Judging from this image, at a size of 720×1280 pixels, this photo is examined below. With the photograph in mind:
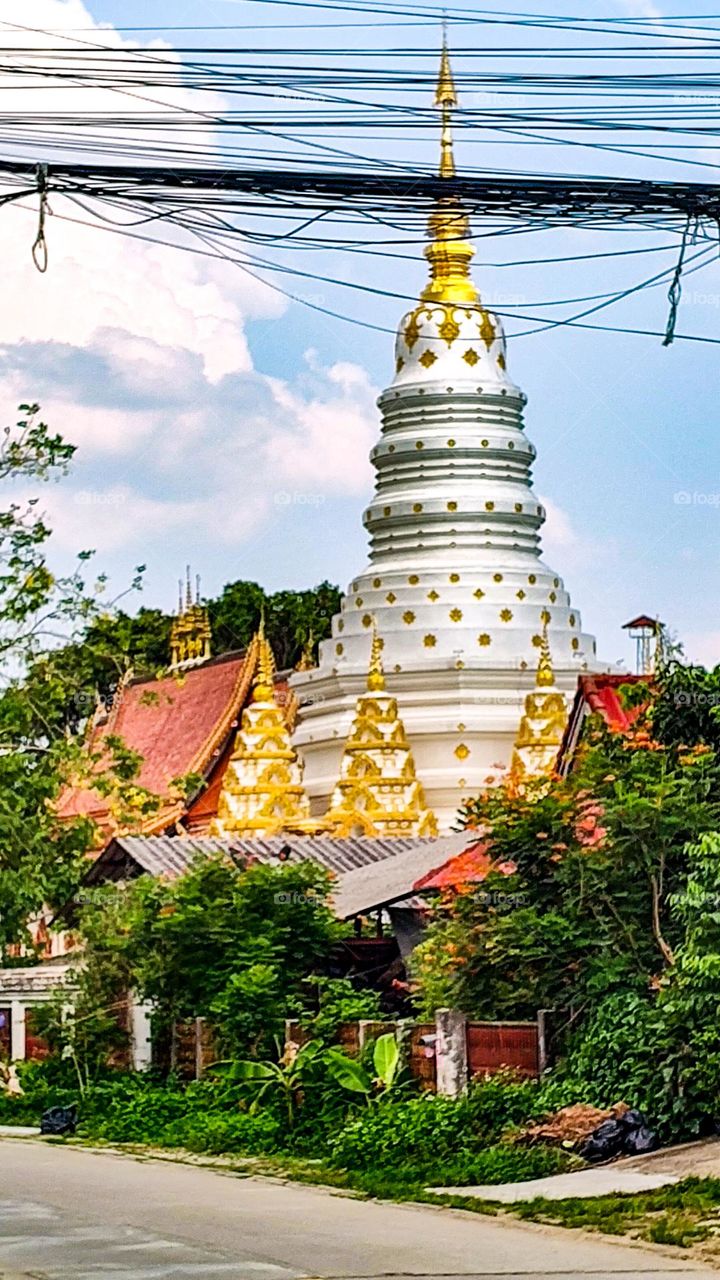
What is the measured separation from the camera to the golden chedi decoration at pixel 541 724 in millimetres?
48062

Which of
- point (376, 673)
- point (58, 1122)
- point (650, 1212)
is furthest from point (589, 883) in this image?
point (376, 673)

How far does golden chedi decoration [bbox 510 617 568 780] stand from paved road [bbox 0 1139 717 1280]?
1193 inches

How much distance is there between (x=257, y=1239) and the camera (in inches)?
547

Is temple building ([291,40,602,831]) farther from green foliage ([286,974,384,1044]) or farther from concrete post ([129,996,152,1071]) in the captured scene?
green foliage ([286,974,384,1044])

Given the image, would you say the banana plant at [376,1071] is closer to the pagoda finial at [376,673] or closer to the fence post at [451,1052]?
the fence post at [451,1052]

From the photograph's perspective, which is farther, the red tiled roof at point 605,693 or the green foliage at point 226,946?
the red tiled roof at point 605,693

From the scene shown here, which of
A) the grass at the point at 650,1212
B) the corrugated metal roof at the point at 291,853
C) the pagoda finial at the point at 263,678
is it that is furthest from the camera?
the pagoda finial at the point at 263,678

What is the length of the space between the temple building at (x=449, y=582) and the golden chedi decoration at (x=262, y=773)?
65 cm

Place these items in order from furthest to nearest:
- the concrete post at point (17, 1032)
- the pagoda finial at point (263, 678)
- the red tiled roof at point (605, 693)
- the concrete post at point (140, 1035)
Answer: the pagoda finial at point (263, 678) < the concrete post at point (17, 1032) < the red tiled roof at point (605, 693) < the concrete post at point (140, 1035)

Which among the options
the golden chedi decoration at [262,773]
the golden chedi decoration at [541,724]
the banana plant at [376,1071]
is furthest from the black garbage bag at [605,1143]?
the golden chedi decoration at [262,773]

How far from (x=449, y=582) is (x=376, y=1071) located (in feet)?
104

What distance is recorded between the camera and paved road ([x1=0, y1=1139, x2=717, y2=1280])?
12.2 meters

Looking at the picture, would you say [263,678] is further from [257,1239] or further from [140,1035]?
[257,1239]

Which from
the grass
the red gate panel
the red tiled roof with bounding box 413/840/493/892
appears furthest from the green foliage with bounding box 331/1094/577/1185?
the red tiled roof with bounding box 413/840/493/892
